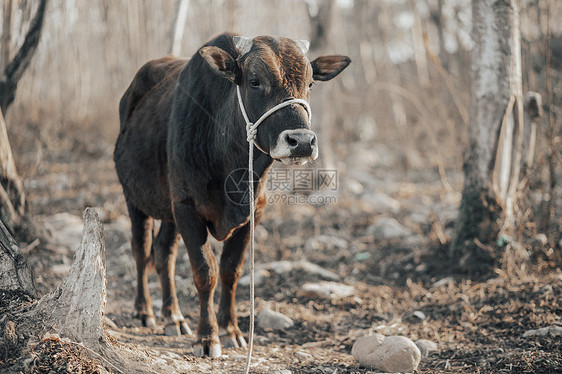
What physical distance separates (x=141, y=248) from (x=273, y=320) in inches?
58.0

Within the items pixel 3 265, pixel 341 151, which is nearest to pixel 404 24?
pixel 341 151

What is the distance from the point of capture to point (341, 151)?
1487 cm

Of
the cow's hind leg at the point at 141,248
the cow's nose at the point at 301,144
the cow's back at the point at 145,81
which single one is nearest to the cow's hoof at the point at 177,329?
the cow's hind leg at the point at 141,248

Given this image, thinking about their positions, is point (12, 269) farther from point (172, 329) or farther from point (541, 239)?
point (541, 239)

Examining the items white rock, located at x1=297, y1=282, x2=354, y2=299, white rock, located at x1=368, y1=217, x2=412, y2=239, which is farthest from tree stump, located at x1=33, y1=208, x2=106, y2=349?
white rock, located at x1=368, y1=217, x2=412, y2=239

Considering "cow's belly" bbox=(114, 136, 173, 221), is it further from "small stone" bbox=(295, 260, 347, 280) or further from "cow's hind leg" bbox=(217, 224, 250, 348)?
"small stone" bbox=(295, 260, 347, 280)

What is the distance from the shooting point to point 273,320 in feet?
16.4

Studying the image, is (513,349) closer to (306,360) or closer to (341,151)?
(306,360)

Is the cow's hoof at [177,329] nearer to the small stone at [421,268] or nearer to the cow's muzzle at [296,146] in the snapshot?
the cow's muzzle at [296,146]

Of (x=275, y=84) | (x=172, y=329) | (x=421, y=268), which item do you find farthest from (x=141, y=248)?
(x=421, y=268)

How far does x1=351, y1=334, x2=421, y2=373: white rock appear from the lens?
3846 mm

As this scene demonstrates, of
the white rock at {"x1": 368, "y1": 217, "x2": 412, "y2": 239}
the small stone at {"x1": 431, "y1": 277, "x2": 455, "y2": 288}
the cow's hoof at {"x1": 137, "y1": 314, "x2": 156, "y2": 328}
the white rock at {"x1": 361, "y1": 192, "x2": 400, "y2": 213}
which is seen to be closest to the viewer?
the cow's hoof at {"x1": 137, "y1": 314, "x2": 156, "y2": 328}

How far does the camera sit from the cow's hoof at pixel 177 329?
15.4ft

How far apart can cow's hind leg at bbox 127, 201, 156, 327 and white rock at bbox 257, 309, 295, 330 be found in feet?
3.43
